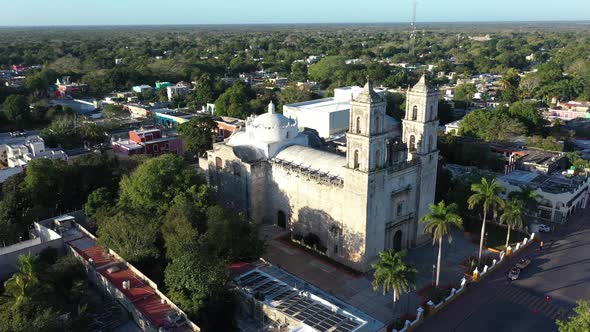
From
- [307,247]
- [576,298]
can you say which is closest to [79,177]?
[307,247]

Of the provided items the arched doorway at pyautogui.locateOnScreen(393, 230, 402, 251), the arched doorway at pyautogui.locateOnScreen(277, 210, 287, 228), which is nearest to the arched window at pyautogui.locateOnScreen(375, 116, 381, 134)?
the arched doorway at pyautogui.locateOnScreen(393, 230, 402, 251)

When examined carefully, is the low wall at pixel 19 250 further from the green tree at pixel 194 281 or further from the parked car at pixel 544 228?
the parked car at pixel 544 228

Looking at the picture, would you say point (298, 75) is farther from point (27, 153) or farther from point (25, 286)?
point (25, 286)

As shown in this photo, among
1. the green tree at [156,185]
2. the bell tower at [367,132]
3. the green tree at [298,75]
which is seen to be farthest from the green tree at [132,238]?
the green tree at [298,75]

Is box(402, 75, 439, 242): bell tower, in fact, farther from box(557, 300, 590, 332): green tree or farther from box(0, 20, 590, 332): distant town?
box(557, 300, 590, 332): green tree

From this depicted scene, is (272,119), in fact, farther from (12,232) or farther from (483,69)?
(483,69)

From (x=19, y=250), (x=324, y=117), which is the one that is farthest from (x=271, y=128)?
(x=324, y=117)
